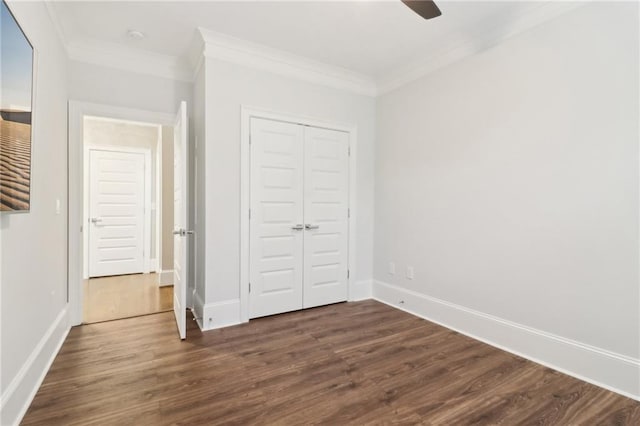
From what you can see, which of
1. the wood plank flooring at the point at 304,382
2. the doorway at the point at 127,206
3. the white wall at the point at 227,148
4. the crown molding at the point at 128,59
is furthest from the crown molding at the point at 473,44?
the doorway at the point at 127,206

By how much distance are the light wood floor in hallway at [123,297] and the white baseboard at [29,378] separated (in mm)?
810

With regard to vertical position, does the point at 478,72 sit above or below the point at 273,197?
above

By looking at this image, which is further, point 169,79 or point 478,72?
point 169,79

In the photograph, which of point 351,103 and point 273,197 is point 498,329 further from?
point 351,103

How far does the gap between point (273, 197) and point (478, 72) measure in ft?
7.68

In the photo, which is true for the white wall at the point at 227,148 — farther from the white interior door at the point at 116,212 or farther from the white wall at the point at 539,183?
the white interior door at the point at 116,212

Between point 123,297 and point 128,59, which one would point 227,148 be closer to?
point 128,59

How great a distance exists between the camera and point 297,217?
11.6 feet

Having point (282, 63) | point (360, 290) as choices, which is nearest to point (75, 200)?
point (282, 63)

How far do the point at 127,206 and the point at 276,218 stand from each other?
3.57m

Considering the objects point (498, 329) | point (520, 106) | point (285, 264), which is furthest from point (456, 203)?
point (285, 264)

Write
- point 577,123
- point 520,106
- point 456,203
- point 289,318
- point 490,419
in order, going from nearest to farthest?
1. point 490,419
2. point 577,123
3. point 520,106
4. point 456,203
5. point 289,318

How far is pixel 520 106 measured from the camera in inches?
102

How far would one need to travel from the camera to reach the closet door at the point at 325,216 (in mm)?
3605
